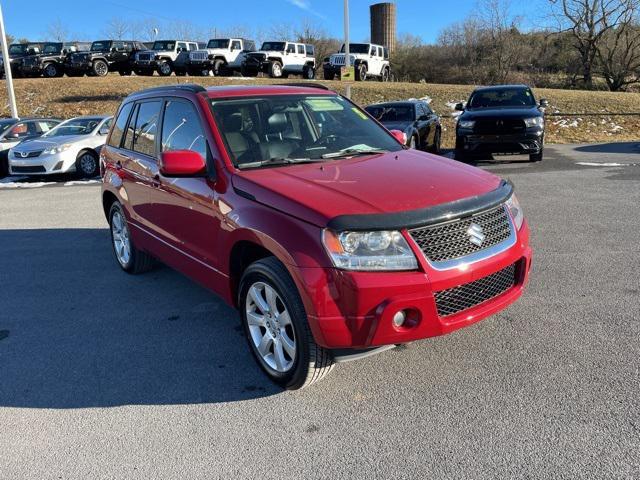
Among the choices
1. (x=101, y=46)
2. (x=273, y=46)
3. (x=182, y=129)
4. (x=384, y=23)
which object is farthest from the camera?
(x=384, y=23)

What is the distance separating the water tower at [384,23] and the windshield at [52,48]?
138 feet

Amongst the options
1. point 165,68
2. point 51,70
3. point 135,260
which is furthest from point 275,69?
point 135,260

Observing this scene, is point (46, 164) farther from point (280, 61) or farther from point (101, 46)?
point (101, 46)

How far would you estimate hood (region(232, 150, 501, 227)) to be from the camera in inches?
118

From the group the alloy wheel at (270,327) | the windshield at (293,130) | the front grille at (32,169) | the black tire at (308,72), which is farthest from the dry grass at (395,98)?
the alloy wheel at (270,327)

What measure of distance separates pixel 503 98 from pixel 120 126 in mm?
10445

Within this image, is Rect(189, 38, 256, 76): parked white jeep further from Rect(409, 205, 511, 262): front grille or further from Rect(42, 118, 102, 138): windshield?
Rect(409, 205, 511, 262): front grille

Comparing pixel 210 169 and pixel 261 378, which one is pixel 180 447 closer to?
pixel 261 378

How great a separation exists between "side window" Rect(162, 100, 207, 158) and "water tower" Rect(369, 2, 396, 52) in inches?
2510

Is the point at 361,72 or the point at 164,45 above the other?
the point at 164,45

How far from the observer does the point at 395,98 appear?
24625mm

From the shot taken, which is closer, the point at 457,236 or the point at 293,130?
the point at 457,236

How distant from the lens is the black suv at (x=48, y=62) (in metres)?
29.2

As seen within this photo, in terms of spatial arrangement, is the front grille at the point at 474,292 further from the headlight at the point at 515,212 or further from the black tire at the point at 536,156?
the black tire at the point at 536,156
